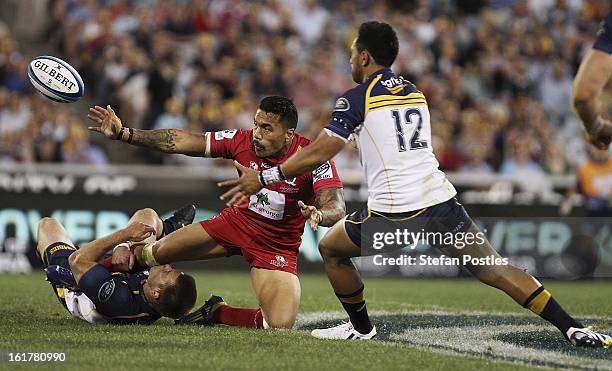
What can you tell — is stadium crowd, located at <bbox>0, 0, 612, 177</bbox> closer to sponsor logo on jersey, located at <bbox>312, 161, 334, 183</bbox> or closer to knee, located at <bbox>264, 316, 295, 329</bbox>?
sponsor logo on jersey, located at <bbox>312, 161, 334, 183</bbox>

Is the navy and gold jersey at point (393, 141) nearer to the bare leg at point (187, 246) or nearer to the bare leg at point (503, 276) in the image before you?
the bare leg at point (503, 276)

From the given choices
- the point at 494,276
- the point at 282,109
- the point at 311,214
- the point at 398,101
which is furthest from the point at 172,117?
the point at 494,276

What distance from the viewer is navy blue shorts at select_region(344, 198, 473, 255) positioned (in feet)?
23.4

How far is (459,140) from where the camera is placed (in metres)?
17.3

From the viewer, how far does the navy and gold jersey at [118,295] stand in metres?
7.88

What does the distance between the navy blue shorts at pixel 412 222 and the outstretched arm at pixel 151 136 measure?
190 centimetres

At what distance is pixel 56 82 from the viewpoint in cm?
857

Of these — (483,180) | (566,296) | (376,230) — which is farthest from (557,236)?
(376,230)

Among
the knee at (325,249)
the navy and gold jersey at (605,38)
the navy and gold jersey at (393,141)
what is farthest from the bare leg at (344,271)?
the navy and gold jersey at (605,38)

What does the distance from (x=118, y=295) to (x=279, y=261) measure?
1.49m

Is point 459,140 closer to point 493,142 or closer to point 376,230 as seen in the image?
point 493,142

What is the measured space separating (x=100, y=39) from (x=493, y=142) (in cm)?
703

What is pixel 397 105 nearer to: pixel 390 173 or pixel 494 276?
pixel 390 173

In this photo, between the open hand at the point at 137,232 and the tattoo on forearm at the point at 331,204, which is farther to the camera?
the open hand at the point at 137,232
